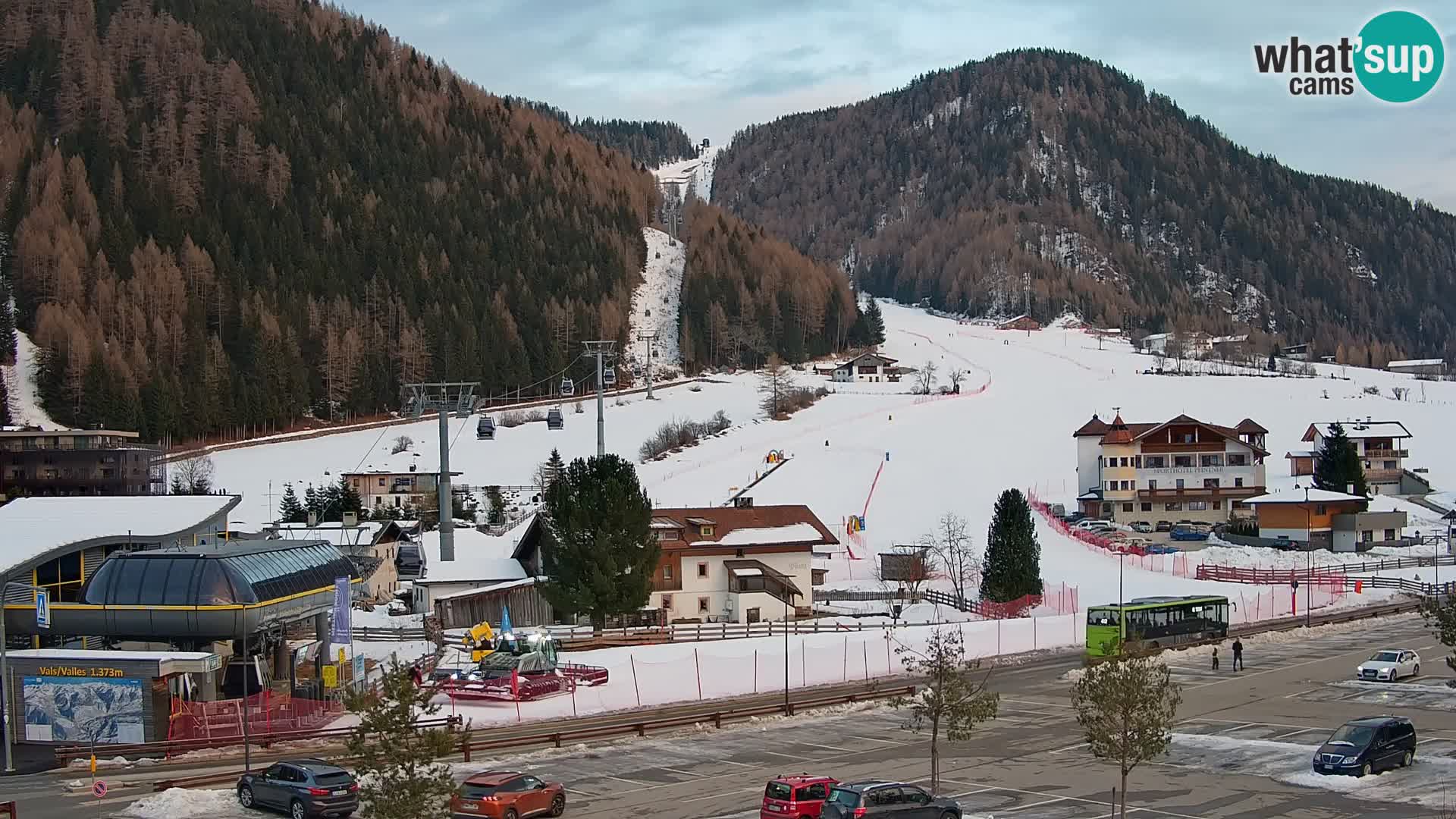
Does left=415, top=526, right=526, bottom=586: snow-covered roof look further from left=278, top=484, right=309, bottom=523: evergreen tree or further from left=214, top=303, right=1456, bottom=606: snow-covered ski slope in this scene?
left=278, top=484, right=309, bottom=523: evergreen tree

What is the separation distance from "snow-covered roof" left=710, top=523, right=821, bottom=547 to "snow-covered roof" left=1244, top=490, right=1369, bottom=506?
96.8 feet

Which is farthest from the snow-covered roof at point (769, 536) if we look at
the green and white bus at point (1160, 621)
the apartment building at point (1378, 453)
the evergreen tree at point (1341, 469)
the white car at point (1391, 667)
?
the apartment building at point (1378, 453)

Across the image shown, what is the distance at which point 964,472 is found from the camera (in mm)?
92875

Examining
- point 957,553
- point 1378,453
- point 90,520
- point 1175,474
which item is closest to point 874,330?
point 1378,453

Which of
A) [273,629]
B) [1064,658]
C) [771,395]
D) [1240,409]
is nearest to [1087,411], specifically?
[1240,409]

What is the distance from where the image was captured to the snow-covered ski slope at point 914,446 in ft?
263

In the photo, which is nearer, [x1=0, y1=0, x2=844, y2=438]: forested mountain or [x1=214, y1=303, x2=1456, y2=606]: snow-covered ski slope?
[x1=214, y1=303, x2=1456, y2=606]: snow-covered ski slope

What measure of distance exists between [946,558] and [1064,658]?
68.6ft

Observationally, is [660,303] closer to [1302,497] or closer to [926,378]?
[926,378]

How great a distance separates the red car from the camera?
25.3m

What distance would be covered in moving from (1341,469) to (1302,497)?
29.3 feet

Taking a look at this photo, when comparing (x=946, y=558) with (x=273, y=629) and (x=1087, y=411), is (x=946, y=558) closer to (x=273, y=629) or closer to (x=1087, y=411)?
(x=273, y=629)

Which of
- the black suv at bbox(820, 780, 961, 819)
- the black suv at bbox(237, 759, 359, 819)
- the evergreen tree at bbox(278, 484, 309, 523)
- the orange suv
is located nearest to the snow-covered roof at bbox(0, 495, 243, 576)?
→ the black suv at bbox(237, 759, 359, 819)

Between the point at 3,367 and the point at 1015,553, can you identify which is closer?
the point at 1015,553
